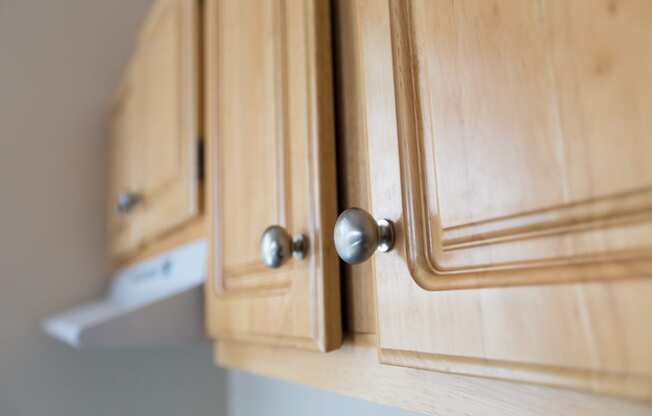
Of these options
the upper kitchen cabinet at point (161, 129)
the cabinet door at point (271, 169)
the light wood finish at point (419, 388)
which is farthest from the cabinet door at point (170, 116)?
the light wood finish at point (419, 388)

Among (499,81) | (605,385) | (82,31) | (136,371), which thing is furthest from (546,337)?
(82,31)

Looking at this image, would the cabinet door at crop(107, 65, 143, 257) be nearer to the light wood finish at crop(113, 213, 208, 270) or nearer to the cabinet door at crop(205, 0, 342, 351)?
the light wood finish at crop(113, 213, 208, 270)

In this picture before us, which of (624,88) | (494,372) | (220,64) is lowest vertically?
(494,372)

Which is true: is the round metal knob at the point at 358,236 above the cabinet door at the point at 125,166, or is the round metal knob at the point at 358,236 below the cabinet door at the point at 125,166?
below

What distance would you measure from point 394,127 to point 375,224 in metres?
0.07

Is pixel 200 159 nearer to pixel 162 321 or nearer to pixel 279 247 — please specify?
pixel 162 321

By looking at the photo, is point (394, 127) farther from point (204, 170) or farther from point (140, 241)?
point (140, 241)

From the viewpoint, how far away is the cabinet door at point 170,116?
0.83 metres

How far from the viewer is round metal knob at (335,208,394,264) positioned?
0.34m

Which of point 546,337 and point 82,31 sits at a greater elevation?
point 82,31

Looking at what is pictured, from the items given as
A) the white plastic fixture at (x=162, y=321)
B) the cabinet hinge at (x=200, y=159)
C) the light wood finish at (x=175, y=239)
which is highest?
the cabinet hinge at (x=200, y=159)

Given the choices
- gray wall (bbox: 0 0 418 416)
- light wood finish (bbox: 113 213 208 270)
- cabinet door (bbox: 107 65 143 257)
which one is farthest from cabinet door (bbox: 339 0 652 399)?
gray wall (bbox: 0 0 418 416)

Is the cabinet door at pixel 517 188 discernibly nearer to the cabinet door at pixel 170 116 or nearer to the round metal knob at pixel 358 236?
the round metal knob at pixel 358 236

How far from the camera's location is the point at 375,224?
1.14ft
